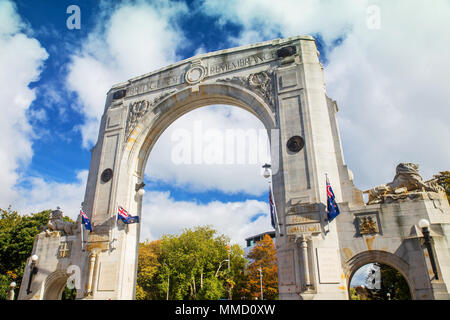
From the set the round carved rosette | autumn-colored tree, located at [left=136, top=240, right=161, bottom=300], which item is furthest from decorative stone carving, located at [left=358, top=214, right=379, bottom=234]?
autumn-colored tree, located at [left=136, top=240, right=161, bottom=300]

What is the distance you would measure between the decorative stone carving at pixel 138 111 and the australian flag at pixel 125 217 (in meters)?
5.20

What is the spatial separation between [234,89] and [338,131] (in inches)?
252

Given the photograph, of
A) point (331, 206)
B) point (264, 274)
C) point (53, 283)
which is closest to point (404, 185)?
point (331, 206)

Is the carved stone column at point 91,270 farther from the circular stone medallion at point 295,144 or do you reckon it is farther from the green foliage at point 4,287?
the green foliage at point 4,287

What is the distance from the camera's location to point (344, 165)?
14305 mm

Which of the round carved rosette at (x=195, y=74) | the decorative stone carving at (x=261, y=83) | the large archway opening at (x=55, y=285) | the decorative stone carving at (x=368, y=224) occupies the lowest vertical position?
the large archway opening at (x=55, y=285)

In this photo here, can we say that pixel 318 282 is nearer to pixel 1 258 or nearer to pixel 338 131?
pixel 338 131

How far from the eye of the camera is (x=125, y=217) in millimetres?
17047

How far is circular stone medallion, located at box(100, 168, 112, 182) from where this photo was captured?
19.0 metres

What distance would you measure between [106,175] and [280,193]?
11.2 meters

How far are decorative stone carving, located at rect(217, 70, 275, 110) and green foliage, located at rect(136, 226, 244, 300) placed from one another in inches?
1039

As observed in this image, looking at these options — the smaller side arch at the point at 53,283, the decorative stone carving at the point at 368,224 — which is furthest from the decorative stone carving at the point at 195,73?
the smaller side arch at the point at 53,283

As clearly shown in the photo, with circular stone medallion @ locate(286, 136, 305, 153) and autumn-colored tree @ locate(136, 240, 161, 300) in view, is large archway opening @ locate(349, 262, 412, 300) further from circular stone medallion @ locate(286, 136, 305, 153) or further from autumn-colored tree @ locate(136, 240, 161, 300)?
autumn-colored tree @ locate(136, 240, 161, 300)

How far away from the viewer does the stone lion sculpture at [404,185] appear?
12101mm
